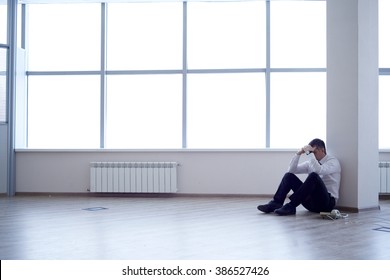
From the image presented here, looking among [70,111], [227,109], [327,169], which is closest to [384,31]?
[227,109]

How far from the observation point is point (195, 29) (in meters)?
6.87

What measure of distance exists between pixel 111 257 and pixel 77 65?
4.68 metres

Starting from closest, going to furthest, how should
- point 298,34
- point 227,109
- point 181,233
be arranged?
point 181,233
point 298,34
point 227,109

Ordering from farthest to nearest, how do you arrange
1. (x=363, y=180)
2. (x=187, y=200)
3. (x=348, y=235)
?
1. (x=187, y=200)
2. (x=363, y=180)
3. (x=348, y=235)

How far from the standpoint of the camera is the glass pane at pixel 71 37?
275 inches

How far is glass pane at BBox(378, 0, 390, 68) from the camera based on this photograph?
657cm

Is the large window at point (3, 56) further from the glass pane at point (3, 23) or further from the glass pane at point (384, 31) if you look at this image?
the glass pane at point (384, 31)

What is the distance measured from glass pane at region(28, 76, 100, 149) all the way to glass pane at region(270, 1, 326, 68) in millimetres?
2839

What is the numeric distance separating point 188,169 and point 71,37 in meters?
2.76

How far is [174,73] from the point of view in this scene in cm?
688

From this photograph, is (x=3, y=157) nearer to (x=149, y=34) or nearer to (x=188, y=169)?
(x=188, y=169)

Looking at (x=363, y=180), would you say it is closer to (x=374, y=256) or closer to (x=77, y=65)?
(x=374, y=256)

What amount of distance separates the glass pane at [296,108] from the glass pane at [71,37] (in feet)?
9.35
